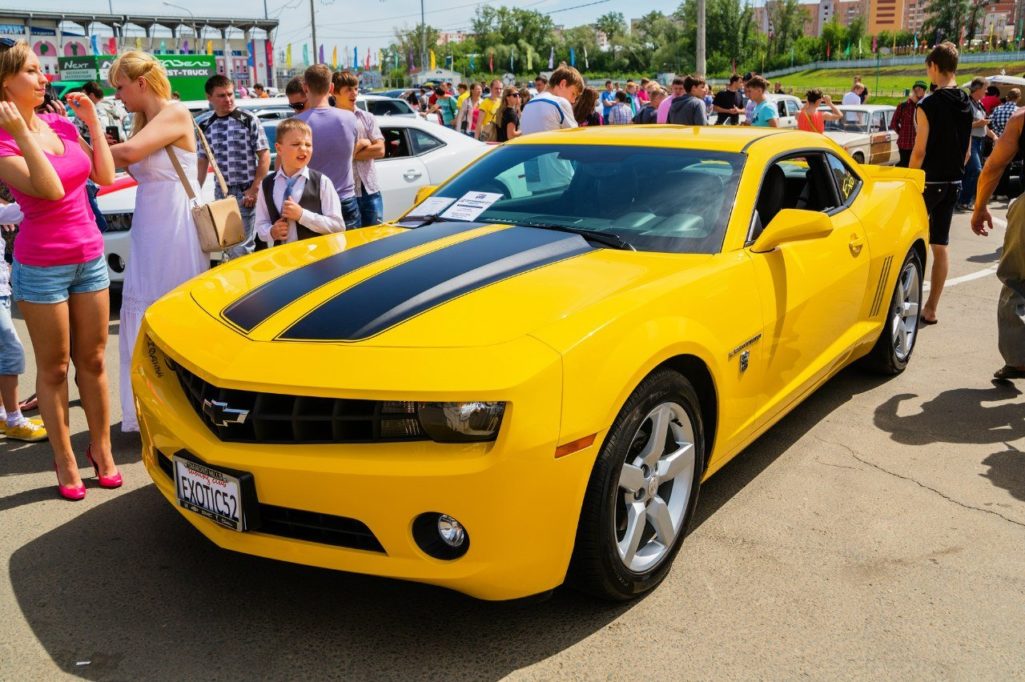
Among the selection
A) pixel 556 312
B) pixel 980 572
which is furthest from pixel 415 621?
pixel 980 572

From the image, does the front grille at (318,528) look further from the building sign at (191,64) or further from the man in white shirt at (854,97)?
the building sign at (191,64)

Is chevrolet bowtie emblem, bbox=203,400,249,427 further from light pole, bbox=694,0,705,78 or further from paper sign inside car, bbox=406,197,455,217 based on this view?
light pole, bbox=694,0,705,78

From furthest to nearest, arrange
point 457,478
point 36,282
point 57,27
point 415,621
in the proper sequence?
point 57,27, point 36,282, point 415,621, point 457,478

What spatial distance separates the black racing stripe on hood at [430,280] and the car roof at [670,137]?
0.79 m

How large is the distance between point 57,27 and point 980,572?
94.4 m

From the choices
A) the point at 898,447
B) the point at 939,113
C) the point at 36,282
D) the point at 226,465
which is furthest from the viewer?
the point at 939,113

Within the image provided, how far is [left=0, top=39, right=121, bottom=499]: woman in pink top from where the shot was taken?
11.6ft

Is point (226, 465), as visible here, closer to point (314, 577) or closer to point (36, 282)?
point (314, 577)

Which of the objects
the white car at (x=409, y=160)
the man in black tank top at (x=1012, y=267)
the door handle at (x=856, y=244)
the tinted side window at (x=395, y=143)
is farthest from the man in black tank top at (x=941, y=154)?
the tinted side window at (x=395, y=143)

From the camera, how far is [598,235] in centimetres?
371

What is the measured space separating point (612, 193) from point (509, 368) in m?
1.67

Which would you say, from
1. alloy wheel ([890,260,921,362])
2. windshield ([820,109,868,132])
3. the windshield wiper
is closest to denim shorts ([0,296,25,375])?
the windshield wiper

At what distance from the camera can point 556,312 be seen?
285 centimetres

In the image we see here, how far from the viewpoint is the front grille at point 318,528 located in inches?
105
